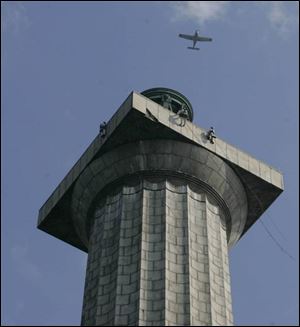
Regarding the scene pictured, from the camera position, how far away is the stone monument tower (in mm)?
26703

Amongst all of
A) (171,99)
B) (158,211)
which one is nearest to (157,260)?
(158,211)

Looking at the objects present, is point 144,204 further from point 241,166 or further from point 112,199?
point 241,166

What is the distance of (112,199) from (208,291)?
535 cm

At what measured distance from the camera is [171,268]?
1075 inches

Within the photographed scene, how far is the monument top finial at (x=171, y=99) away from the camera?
33.2 m

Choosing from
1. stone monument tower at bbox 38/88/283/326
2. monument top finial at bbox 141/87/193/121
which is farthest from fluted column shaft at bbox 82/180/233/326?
monument top finial at bbox 141/87/193/121

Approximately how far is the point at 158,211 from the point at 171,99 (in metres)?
5.91

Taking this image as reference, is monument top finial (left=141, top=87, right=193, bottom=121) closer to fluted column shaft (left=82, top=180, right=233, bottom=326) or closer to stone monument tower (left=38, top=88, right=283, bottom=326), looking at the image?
stone monument tower (left=38, top=88, right=283, bottom=326)

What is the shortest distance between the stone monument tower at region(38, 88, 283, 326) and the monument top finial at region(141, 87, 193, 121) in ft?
0.16

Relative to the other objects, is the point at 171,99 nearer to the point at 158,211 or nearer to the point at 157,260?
the point at 158,211

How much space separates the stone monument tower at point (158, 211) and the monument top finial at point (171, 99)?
5cm

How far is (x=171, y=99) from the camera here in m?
33.4

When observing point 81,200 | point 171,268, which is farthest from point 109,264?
point 81,200

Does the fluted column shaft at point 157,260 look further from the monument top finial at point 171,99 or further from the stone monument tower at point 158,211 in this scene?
the monument top finial at point 171,99
